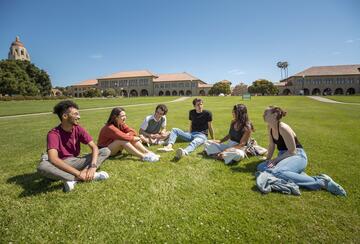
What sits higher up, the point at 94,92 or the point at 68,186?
the point at 94,92

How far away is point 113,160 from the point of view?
18.3ft

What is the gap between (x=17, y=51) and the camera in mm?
92250

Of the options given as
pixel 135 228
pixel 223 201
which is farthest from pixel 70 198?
pixel 223 201

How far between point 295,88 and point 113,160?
305 feet

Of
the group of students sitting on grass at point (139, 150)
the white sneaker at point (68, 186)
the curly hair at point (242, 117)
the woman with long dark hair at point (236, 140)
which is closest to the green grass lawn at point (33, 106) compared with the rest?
the group of students sitting on grass at point (139, 150)

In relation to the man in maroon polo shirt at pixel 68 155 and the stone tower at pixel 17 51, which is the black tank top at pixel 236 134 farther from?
the stone tower at pixel 17 51

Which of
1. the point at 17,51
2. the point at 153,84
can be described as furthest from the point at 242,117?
the point at 17,51

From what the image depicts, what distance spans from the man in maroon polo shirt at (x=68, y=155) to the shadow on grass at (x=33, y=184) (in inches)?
11.3

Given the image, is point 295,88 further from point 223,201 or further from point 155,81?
point 223,201

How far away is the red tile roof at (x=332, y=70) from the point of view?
7647 cm

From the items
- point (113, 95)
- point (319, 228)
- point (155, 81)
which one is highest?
point (155, 81)

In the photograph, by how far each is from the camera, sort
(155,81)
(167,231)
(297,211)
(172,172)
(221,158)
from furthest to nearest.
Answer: (155,81) → (221,158) → (172,172) → (297,211) → (167,231)

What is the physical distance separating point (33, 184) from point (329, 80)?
9538cm

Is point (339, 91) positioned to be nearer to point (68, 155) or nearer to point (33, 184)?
point (68, 155)
